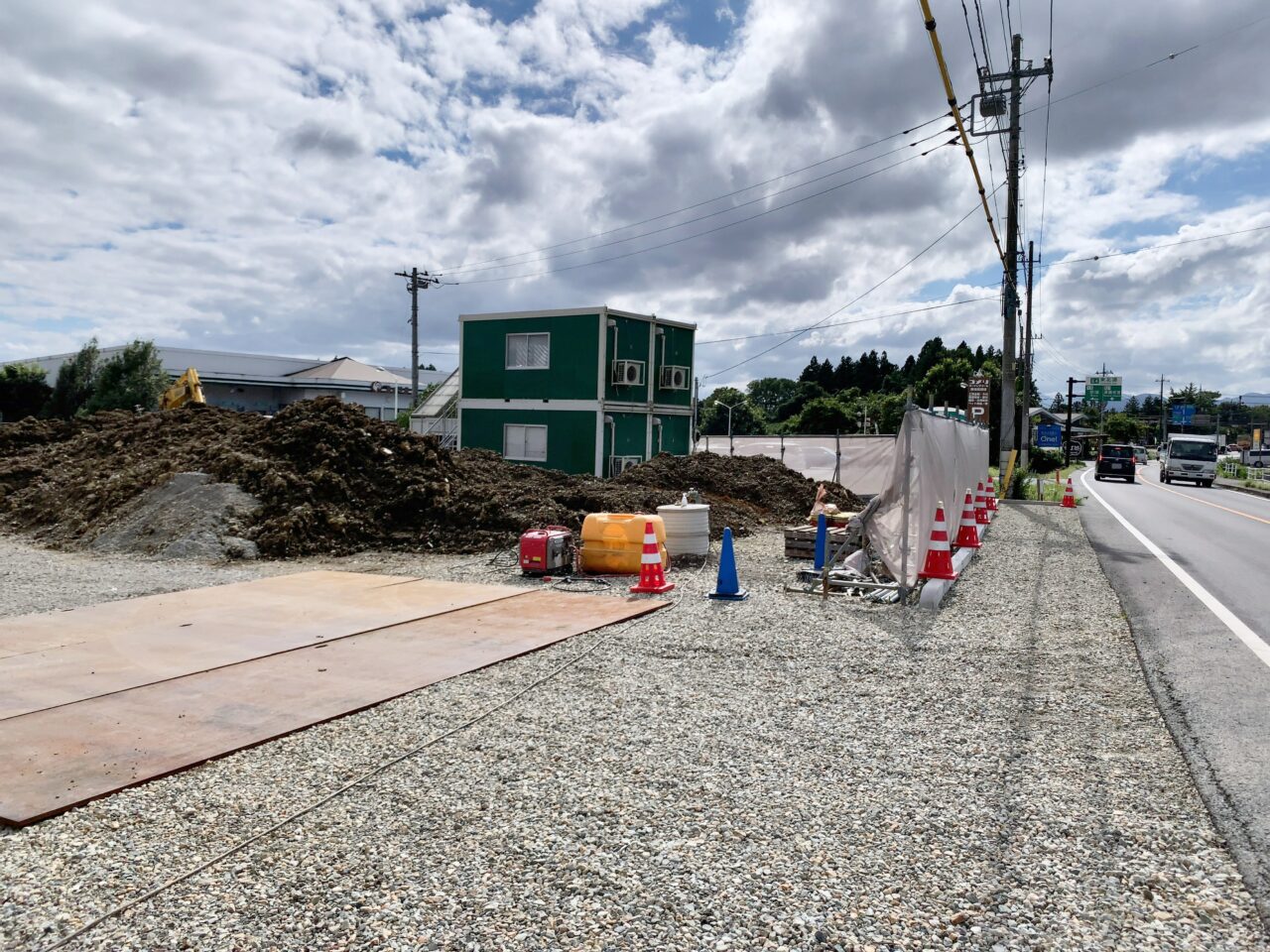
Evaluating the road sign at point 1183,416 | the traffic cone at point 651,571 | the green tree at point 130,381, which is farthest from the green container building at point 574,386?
the road sign at point 1183,416

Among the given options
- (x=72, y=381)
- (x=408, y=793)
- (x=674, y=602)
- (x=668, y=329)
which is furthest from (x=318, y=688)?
(x=72, y=381)

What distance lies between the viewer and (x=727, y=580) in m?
9.91

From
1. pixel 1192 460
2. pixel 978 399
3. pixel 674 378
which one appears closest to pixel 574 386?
pixel 674 378

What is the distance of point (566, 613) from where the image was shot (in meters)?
9.00

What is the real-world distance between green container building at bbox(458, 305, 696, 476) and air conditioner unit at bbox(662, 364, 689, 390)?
3 centimetres

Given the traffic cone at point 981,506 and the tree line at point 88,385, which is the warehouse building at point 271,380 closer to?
the tree line at point 88,385

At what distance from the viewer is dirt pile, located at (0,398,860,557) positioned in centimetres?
1431

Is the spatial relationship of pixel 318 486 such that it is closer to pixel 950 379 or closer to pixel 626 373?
pixel 626 373

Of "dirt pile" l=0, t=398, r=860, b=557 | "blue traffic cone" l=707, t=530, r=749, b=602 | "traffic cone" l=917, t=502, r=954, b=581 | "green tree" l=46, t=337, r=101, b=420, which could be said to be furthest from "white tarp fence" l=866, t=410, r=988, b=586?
"green tree" l=46, t=337, r=101, b=420

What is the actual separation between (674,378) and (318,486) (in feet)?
49.3

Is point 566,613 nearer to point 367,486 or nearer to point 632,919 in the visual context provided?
point 632,919

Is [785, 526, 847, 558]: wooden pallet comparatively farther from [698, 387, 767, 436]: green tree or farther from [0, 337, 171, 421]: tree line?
[698, 387, 767, 436]: green tree

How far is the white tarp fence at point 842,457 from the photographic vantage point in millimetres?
22984

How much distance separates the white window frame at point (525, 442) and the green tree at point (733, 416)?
67.0m
